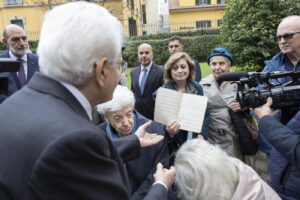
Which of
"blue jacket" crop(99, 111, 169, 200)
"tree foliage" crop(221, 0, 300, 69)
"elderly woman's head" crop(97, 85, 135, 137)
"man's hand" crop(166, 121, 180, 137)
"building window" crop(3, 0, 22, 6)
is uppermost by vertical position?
"building window" crop(3, 0, 22, 6)

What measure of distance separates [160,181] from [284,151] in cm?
75

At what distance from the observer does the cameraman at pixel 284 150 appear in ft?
6.36

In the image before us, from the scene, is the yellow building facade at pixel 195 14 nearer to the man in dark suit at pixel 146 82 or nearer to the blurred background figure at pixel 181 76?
the man in dark suit at pixel 146 82

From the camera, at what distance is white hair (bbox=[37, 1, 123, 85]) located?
43.8 inches

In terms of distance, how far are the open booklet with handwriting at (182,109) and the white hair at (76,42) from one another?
76.5 inches

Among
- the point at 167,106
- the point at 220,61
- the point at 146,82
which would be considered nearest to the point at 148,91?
the point at 146,82

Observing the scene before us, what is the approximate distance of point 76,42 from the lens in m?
1.11

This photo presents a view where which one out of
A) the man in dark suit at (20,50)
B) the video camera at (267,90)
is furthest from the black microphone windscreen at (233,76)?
the man in dark suit at (20,50)

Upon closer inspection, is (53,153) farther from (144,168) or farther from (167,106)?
(167,106)

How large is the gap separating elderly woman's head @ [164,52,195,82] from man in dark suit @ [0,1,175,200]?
2504 mm

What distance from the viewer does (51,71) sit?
3.81 ft

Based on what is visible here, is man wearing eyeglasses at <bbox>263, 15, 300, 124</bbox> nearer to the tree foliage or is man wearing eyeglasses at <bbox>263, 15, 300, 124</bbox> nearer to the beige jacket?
the beige jacket

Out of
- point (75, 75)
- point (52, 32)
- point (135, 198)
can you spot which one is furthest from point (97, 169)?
point (135, 198)

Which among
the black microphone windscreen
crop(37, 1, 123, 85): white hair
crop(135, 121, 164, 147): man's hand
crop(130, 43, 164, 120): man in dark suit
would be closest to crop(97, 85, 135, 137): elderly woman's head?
crop(135, 121, 164, 147): man's hand
